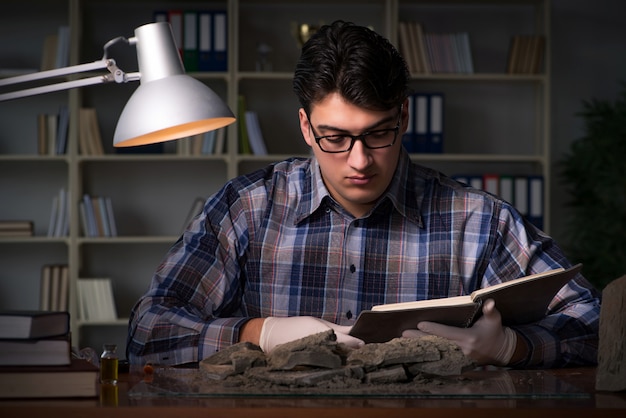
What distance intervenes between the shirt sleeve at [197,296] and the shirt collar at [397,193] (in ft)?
0.49

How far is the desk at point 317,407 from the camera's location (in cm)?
106

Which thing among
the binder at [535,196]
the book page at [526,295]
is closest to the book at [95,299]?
the binder at [535,196]

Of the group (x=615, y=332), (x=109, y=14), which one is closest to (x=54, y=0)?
(x=109, y=14)

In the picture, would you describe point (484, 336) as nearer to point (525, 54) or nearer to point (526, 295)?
point (526, 295)

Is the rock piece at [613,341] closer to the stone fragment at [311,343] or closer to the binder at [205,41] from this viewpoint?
the stone fragment at [311,343]

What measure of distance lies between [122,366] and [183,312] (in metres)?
0.32

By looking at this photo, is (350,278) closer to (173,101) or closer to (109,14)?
(173,101)

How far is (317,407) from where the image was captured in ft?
3.49

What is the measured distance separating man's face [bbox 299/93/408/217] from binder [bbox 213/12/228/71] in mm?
2390

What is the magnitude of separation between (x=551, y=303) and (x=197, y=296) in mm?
747

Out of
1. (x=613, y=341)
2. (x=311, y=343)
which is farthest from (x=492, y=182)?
(x=311, y=343)

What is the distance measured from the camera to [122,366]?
1.42 metres

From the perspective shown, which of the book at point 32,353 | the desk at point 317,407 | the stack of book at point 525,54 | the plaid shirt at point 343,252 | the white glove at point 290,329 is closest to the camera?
the desk at point 317,407

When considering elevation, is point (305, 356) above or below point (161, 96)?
below
